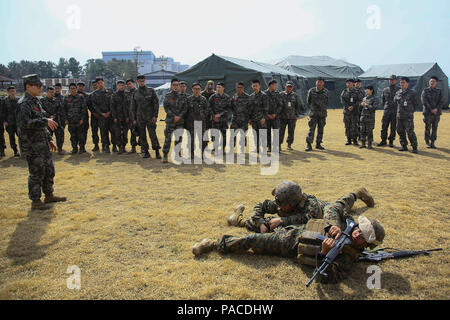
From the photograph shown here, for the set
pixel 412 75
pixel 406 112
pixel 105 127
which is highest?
pixel 412 75

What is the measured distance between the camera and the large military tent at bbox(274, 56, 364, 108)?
23972 millimetres

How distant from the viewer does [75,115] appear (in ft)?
29.0

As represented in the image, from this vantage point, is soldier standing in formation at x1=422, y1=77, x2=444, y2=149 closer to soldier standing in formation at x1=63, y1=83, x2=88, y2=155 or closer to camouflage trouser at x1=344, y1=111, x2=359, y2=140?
camouflage trouser at x1=344, y1=111, x2=359, y2=140

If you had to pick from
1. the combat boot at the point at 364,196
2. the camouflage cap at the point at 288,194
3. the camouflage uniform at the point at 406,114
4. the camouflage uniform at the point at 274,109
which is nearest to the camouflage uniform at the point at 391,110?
the camouflage uniform at the point at 406,114

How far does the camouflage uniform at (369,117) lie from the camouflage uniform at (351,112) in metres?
0.33

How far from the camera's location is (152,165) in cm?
747

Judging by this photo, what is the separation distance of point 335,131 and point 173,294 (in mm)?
11741

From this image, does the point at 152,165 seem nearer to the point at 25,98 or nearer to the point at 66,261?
the point at 25,98

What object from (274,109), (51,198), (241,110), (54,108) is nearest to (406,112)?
(274,109)

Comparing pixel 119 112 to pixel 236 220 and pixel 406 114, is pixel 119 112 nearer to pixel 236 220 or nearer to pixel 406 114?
pixel 236 220

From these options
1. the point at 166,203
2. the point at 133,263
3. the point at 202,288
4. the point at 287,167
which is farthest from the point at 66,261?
the point at 287,167

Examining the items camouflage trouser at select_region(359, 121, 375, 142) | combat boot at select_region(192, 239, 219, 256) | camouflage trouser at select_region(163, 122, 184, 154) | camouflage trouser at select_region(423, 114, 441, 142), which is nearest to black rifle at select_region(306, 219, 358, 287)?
combat boot at select_region(192, 239, 219, 256)

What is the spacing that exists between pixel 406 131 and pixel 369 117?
1.06 metres

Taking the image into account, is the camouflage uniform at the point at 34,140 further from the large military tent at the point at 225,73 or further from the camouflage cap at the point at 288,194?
the large military tent at the point at 225,73
